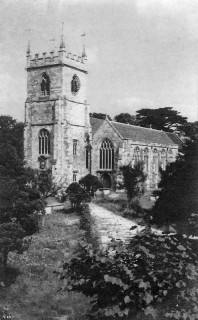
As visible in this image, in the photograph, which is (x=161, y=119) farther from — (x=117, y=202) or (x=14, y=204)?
(x=14, y=204)

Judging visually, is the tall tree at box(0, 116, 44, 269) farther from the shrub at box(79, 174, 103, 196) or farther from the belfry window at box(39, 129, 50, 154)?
the belfry window at box(39, 129, 50, 154)

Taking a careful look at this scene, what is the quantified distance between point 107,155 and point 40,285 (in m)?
27.9

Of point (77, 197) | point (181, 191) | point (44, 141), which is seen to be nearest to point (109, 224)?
point (77, 197)

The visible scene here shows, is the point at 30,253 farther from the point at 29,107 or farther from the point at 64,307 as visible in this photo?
the point at 29,107

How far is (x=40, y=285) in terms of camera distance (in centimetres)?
1730

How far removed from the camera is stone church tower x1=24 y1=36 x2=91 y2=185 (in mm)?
41969

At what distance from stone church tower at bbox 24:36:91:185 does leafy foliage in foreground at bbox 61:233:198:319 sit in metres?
34.4

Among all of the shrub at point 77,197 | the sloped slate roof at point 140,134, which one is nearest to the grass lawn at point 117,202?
the shrub at point 77,197

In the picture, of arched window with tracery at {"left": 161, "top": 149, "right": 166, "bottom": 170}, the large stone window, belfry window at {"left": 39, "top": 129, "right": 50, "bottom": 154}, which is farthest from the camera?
arched window with tracery at {"left": 161, "top": 149, "right": 166, "bottom": 170}

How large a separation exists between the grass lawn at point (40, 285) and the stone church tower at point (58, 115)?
57.5ft

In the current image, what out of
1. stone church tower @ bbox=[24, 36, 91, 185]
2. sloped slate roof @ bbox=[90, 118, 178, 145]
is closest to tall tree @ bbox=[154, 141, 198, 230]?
stone church tower @ bbox=[24, 36, 91, 185]

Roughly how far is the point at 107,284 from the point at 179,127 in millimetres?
62760

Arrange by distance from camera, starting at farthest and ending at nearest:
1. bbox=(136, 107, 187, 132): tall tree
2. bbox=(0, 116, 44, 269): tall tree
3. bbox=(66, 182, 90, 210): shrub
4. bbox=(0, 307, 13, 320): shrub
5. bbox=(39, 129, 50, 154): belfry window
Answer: bbox=(136, 107, 187, 132): tall tree
bbox=(39, 129, 50, 154): belfry window
bbox=(66, 182, 90, 210): shrub
bbox=(0, 116, 44, 269): tall tree
bbox=(0, 307, 13, 320): shrub

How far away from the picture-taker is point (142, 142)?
154 feet
